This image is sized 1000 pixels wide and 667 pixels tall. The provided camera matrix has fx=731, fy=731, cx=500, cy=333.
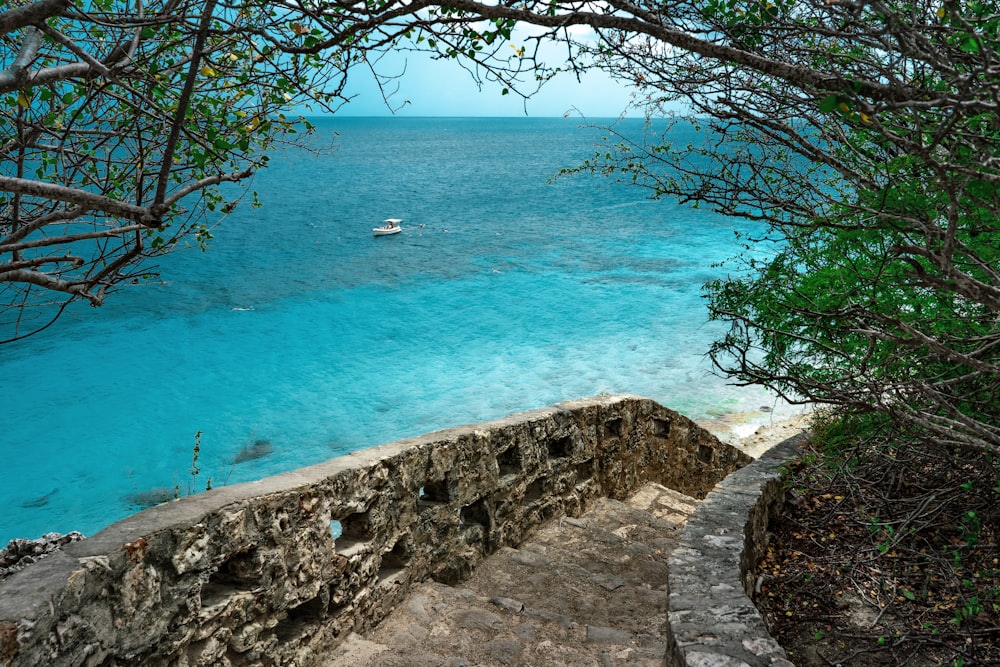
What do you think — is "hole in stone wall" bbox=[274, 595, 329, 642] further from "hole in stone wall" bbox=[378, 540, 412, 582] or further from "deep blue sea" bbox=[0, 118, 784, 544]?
"deep blue sea" bbox=[0, 118, 784, 544]

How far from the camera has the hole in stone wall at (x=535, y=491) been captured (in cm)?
698

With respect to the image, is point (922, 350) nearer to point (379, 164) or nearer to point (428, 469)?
point (428, 469)

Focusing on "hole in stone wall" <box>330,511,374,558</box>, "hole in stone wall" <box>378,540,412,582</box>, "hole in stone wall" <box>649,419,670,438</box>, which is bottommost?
"hole in stone wall" <box>649,419,670,438</box>

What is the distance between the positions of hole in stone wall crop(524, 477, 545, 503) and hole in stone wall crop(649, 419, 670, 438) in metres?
2.40

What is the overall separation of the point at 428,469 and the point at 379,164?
82.0 metres

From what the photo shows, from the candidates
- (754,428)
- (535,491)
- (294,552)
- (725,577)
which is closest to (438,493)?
(535,491)

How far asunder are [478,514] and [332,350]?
777 inches

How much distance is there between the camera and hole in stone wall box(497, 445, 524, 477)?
21.7ft

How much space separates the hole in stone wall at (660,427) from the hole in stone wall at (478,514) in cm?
338

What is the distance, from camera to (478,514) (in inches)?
245

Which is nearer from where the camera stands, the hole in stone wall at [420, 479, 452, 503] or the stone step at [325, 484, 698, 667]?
the stone step at [325, 484, 698, 667]

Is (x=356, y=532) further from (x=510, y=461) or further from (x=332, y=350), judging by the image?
(x=332, y=350)

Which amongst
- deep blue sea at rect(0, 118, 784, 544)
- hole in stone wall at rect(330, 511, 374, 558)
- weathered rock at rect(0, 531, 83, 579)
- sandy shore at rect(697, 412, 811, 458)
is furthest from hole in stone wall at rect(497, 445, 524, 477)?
sandy shore at rect(697, 412, 811, 458)

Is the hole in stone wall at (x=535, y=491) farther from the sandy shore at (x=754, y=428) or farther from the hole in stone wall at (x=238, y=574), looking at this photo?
the sandy shore at (x=754, y=428)
